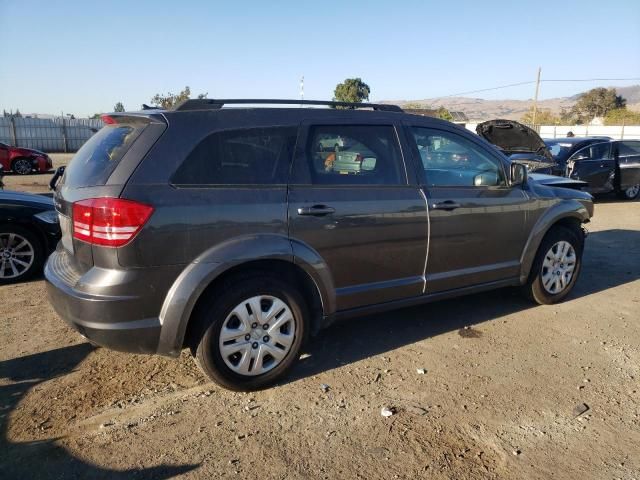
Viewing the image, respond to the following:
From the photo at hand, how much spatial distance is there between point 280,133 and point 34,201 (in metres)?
3.67

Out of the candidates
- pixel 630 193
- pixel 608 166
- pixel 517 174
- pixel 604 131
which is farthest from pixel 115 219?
pixel 604 131

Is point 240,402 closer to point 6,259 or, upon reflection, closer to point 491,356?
point 491,356

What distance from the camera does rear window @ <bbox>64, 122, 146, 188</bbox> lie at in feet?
10.0

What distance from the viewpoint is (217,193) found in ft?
10.2

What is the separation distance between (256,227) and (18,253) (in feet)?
12.2

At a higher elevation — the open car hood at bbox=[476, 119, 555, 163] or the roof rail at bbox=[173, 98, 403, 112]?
the roof rail at bbox=[173, 98, 403, 112]

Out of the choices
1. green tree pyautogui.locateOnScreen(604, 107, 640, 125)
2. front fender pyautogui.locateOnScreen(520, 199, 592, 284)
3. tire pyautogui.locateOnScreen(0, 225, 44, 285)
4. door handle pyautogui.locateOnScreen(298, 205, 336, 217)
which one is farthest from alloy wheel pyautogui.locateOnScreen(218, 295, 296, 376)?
green tree pyautogui.locateOnScreen(604, 107, 640, 125)

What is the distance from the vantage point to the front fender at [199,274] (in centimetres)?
299

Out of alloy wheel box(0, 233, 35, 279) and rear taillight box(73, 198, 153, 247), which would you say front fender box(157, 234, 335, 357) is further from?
alloy wheel box(0, 233, 35, 279)

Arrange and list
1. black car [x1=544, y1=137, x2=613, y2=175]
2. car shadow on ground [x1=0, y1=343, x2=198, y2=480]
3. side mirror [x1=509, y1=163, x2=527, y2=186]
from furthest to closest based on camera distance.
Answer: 1. black car [x1=544, y1=137, x2=613, y2=175]
2. side mirror [x1=509, y1=163, x2=527, y2=186]
3. car shadow on ground [x1=0, y1=343, x2=198, y2=480]

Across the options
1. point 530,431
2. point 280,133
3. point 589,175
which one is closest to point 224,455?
point 530,431

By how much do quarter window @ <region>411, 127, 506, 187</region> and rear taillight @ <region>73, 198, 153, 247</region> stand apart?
86.7 inches

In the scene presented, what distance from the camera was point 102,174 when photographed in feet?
9.96

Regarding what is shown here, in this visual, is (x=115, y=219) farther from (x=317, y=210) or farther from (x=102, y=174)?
(x=317, y=210)
